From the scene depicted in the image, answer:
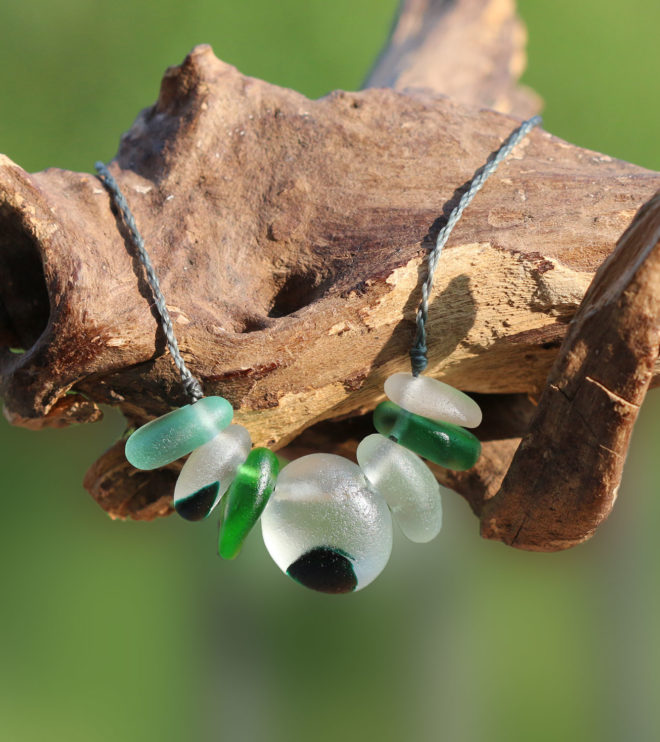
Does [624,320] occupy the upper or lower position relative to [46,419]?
upper

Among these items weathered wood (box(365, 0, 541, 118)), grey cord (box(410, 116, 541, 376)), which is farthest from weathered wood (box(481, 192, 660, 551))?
weathered wood (box(365, 0, 541, 118))

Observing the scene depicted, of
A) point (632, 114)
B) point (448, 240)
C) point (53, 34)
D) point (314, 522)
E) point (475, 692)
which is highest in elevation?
point (632, 114)

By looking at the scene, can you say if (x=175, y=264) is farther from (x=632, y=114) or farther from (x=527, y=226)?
(x=632, y=114)

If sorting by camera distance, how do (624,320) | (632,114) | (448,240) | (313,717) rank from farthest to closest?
(632,114)
(313,717)
(448,240)
(624,320)

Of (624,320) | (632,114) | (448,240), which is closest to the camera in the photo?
(624,320)

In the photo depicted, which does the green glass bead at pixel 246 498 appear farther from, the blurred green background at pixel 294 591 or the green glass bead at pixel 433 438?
the blurred green background at pixel 294 591

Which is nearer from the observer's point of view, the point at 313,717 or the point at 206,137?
the point at 206,137

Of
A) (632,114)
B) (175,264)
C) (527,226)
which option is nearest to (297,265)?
(175,264)
